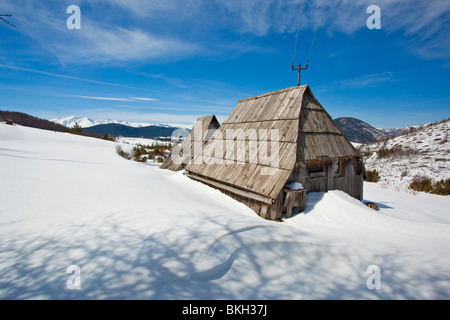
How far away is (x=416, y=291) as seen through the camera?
2.66 meters

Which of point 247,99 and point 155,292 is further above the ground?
point 247,99

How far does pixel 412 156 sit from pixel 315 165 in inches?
956

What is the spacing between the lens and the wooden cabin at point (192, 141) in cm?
1622

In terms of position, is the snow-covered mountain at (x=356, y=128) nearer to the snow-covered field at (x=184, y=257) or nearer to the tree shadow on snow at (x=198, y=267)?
the snow-covered field at (x=184, y=257)

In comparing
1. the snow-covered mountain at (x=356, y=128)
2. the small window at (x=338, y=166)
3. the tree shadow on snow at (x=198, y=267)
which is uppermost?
the snow-covered mountain at (x=356, y=128)

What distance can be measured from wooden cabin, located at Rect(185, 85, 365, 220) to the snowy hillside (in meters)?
12.4

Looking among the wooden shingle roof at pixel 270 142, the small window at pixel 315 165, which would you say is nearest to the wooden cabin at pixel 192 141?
the wooden shingle roof at pixel 270 142

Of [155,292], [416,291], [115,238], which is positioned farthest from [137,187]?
[416,291]

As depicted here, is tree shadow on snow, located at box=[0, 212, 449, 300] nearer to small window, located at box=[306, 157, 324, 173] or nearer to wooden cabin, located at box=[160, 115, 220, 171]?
small window, located at box=[306, 157, 324, 173]

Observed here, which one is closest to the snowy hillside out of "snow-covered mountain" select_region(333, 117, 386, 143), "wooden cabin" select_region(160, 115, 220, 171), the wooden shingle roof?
the wooden shingle roof

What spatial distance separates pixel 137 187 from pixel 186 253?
5567mm

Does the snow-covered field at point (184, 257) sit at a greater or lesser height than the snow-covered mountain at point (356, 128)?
lesser
